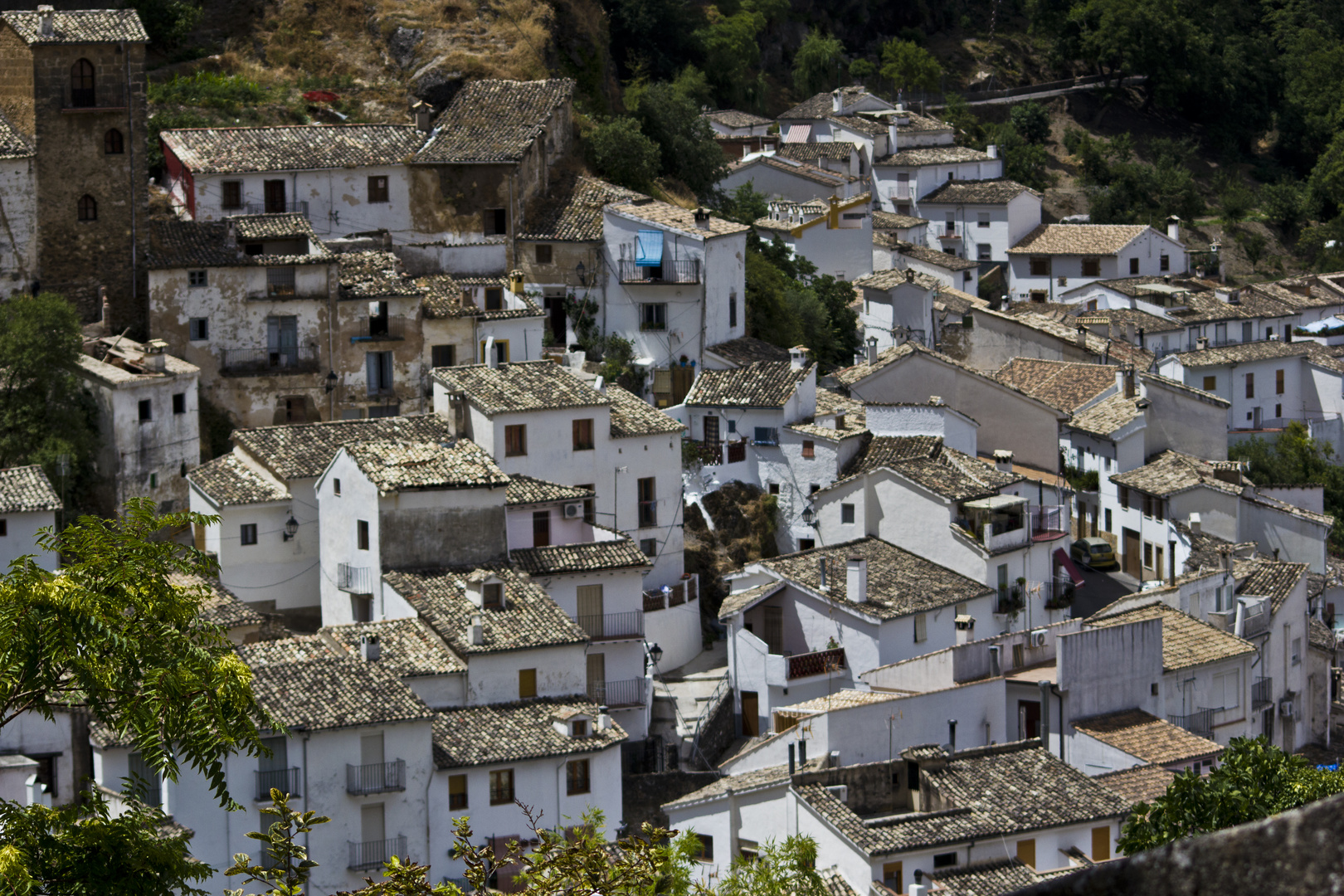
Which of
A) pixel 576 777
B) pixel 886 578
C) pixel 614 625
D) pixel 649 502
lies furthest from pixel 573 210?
pixel 576 777

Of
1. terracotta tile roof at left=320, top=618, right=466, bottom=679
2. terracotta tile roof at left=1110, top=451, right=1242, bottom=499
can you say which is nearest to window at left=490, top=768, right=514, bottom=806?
terracotta tile roof at left=320, top=618, right=466, bottom=679

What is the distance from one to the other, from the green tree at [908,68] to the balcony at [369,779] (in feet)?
242

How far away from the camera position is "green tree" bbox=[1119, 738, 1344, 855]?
28.2 meters

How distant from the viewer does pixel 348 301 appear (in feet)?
161

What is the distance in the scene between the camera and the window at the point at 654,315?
53.9m

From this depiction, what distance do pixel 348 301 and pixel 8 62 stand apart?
32.9 feet

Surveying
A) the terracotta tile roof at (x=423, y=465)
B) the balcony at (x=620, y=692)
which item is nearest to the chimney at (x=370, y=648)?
the terracotta tile roof at (x=423, y=465)

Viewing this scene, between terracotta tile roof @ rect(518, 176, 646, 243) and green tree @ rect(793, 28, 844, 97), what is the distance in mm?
44673

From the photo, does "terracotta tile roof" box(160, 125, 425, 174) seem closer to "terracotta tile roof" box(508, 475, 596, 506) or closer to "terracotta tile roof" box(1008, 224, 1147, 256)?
"terracotta tile roof" box(508, 475, 596, 506)

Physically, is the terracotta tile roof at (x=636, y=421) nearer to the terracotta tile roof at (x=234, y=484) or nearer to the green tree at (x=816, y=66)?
the terracotta tile roof at (x=234, y=484)

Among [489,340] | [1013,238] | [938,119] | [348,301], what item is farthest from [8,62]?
[938,119]

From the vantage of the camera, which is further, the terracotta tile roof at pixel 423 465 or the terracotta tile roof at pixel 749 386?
the terracotta tile roof at pixel 749 386

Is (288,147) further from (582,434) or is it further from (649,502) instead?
(649,502)

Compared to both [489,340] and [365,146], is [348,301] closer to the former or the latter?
[489,340]
